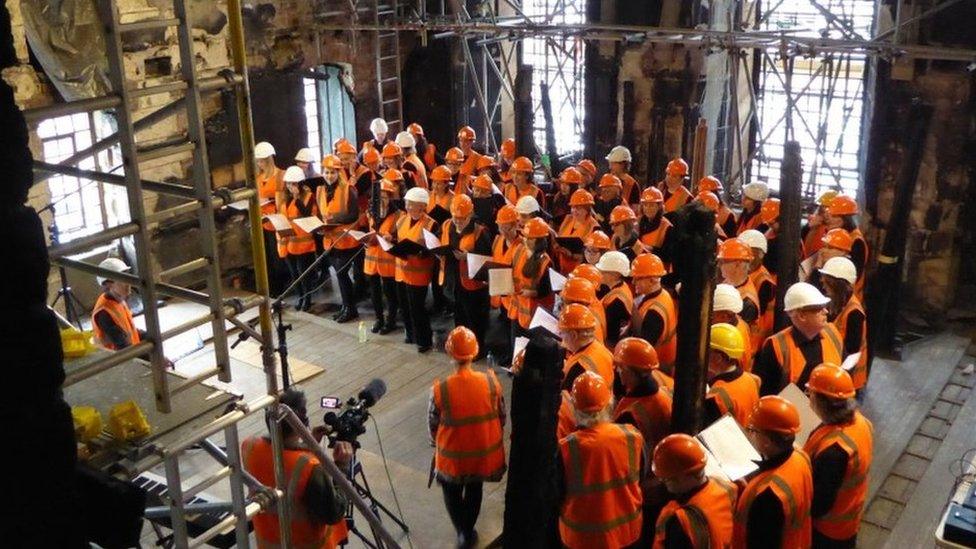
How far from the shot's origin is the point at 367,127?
54.2 feet

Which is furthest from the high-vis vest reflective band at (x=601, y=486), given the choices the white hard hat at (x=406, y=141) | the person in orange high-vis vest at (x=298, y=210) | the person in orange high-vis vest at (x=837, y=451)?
the white hard hat at (x=406, y=141)

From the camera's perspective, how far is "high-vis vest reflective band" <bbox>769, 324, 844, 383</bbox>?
24.6 ft

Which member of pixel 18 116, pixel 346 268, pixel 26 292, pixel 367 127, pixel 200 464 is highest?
pixel 18 116

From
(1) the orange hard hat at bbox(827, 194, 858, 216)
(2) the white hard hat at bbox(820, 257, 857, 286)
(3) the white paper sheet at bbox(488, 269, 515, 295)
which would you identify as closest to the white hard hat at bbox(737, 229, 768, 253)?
(2) the white hard hat at bbox(820, 257, 857, 286)

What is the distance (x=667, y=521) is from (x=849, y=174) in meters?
12.8

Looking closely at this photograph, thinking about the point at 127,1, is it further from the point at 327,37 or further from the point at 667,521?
the point at 667,521

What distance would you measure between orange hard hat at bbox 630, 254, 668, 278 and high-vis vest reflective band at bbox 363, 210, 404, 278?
13.2 feet

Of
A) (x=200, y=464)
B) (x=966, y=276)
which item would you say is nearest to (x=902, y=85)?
(x=966, y=276)

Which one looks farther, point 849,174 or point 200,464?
A: point 849,174

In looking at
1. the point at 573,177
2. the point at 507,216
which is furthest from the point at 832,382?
the point at 573,177

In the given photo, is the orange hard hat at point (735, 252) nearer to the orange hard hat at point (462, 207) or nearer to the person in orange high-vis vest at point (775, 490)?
the orange hard hat at point (462, 207)

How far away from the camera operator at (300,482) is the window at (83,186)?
7.28 m

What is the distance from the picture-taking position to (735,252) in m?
8.77

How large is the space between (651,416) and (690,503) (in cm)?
132
